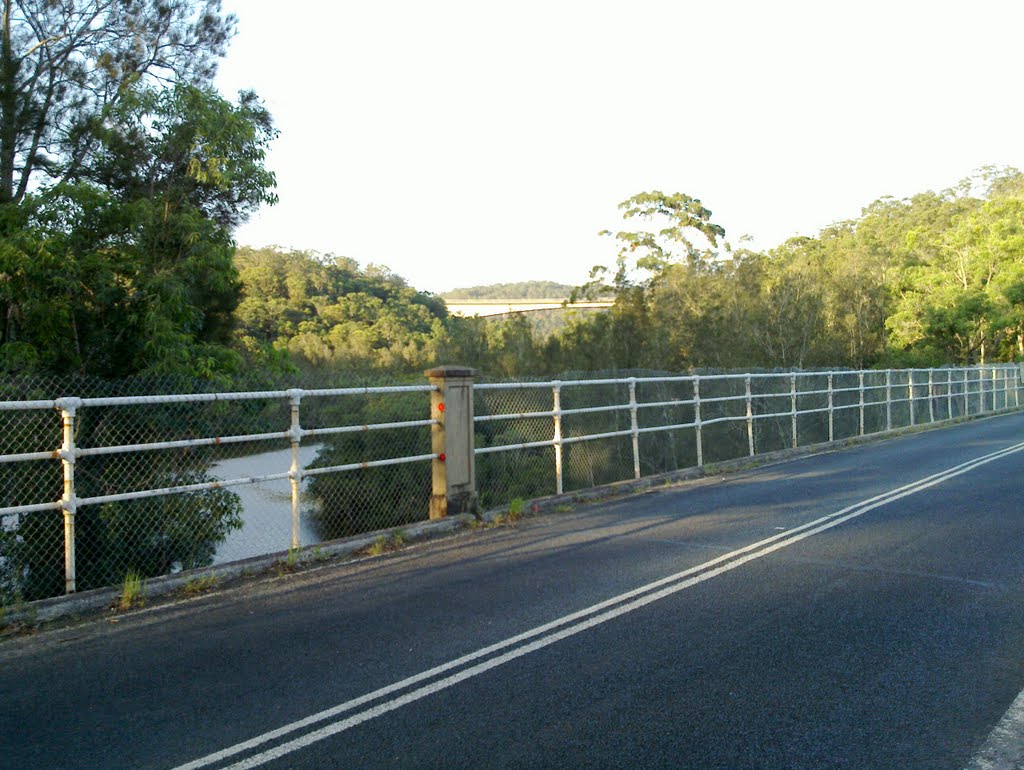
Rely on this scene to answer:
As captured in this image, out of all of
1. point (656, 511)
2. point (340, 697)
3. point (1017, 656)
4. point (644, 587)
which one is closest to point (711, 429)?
point (656, 511)

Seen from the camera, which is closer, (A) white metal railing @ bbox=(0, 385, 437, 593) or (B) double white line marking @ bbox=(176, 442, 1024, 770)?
(B) double white line marking @ bbox=(176, 442, 1024, 770)

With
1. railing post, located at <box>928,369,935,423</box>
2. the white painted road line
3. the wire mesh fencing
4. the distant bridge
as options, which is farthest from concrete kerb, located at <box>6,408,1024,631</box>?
the distant bridge

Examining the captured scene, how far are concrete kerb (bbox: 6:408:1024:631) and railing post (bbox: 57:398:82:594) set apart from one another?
24 cm

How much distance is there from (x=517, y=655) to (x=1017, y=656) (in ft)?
10.1

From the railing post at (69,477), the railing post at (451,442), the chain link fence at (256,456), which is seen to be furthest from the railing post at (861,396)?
the railing post at (69,477)

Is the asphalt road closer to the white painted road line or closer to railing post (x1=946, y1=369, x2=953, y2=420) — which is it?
the white painted road line

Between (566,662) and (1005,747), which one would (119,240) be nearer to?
(566,662)

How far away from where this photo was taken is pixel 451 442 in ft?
34.2

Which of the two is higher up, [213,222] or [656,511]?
[213,222]

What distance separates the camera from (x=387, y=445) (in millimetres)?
13367

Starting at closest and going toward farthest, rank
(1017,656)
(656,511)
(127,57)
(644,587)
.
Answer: (1017,656)
(644,587)
(656,511)
(127,57)

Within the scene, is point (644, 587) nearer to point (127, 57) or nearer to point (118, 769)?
point (118, 769)

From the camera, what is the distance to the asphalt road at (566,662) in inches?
171

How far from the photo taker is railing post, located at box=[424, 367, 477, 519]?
10336 millimetres
